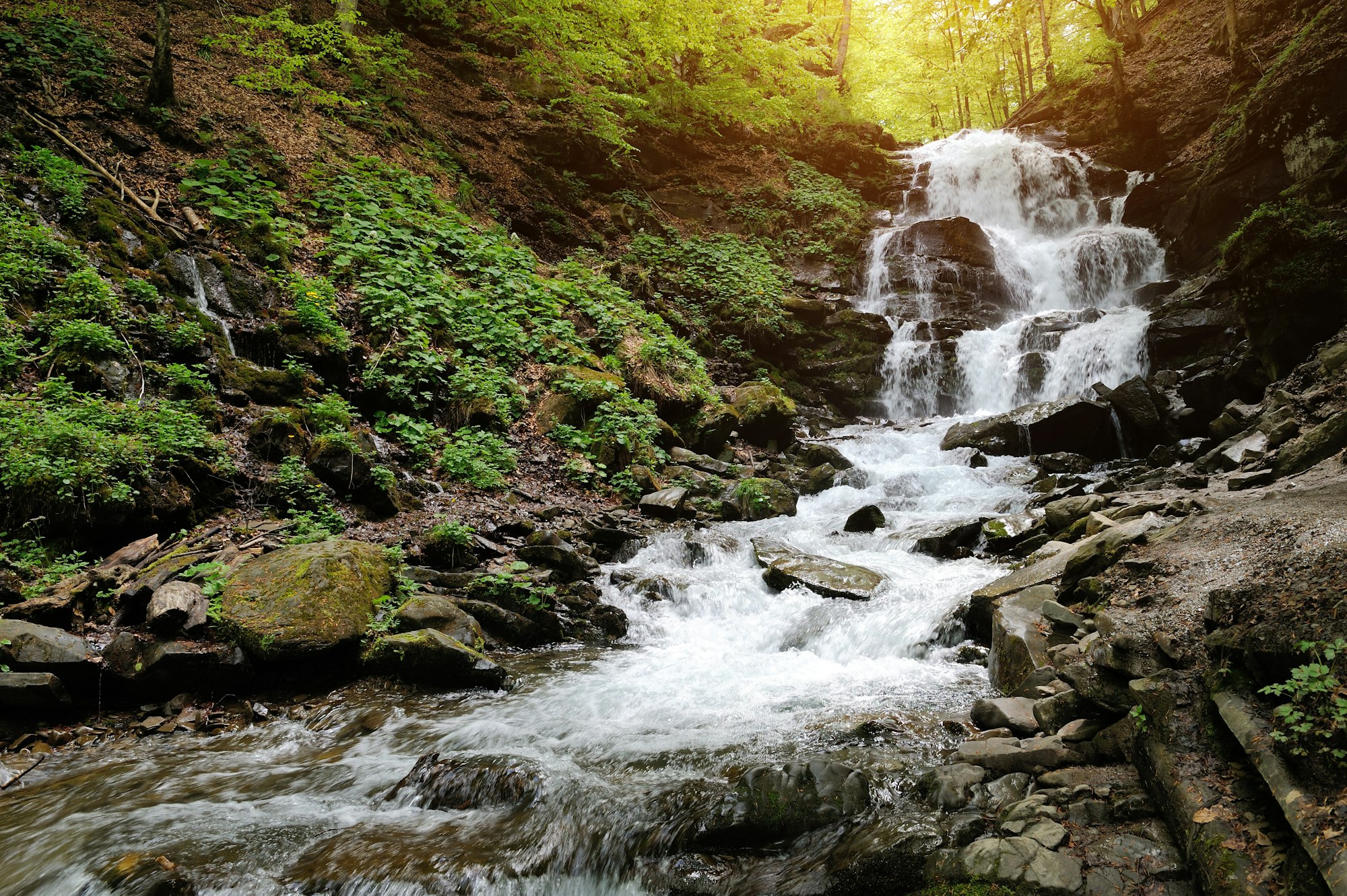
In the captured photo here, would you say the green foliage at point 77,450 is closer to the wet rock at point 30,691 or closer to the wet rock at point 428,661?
the wet rock at point 30,691

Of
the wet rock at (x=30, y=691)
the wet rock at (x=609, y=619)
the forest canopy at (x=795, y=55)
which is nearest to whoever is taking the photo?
the wet rock at (x=30, y=691)

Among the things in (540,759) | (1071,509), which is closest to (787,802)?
(540,759)

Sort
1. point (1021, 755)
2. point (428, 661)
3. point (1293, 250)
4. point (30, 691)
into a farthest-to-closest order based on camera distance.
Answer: point (1293, 250) < point (428, 661) < point (30, 691) < point (1021, 755)

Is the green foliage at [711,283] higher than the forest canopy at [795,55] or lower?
lower

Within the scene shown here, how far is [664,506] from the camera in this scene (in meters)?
9.45

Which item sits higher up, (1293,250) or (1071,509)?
(1293,250)

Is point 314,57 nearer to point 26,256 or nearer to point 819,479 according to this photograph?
point 26,256

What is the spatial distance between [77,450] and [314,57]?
9078mm

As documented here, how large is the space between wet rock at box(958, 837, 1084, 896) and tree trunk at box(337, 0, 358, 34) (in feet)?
47.8

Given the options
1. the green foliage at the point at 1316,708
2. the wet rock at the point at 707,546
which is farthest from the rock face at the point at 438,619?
the green foliage at the point at 1316,708

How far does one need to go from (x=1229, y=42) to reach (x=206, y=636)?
25147mm

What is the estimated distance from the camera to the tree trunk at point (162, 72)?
31.2 feet

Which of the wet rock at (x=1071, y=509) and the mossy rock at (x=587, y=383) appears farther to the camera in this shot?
the mossy rock at (x=587, y=383)

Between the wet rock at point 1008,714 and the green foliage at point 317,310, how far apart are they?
8183 millimetres
